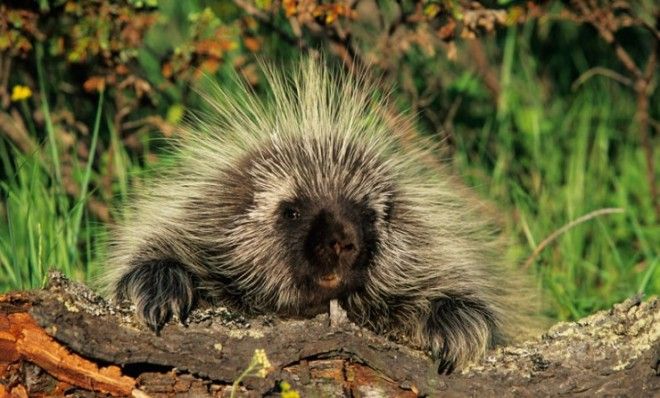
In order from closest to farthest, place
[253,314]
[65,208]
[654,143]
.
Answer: [253,314] < [65,208] < [654,143]

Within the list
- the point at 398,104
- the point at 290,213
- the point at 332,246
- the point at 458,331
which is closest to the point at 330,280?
the point at 332,246

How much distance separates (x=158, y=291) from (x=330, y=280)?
0.57m

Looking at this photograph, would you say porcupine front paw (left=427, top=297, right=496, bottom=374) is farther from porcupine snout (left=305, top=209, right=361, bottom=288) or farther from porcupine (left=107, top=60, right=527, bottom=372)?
porcupine snout (left=305, top=209, right=361, bottom=288)

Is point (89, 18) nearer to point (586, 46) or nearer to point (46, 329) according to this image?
point (46, 329)

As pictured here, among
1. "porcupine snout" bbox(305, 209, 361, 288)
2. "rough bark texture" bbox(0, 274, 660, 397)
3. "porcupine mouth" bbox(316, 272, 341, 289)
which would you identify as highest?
"porcupine snout" bbox(305, 209, 361, 288)

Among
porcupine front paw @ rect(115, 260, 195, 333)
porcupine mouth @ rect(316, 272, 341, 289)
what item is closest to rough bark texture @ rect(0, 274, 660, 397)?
porcupine front paw @ rect(115, 260, 195, 333)

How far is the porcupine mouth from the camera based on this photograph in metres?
3.52

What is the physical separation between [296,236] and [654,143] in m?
3.63

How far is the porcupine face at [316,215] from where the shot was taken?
352 cm

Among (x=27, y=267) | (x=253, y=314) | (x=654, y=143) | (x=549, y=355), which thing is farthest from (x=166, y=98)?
(x=549, y=355)

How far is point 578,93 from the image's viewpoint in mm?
6824

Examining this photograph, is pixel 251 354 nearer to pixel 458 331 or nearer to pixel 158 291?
pixel 158 291

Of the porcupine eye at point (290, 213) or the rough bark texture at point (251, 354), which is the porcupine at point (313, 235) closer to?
the porcupine eye at point (290, 213)

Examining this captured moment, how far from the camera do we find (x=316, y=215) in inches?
141
